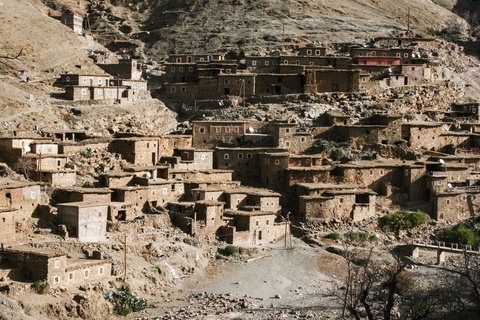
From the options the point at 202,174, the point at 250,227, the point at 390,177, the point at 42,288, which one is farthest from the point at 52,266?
the point at 390,177

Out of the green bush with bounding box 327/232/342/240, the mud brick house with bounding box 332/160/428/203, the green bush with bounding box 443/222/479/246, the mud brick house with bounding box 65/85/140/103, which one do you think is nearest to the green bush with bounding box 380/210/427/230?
the green bush with bounding box 443/222/479/246

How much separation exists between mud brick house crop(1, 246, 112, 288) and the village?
7cm

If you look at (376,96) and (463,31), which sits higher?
(463,31)

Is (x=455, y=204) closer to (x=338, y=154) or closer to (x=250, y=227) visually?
(x=338, y=154)

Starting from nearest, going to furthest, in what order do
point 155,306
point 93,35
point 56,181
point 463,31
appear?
point 155,306 → point 56,181 → point 93,35 → point 463,31

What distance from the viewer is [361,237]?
50375mm

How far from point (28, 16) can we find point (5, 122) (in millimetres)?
24419

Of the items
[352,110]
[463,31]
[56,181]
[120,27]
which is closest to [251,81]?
[352,110]

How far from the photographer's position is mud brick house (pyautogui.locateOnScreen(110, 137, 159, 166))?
51.9 m

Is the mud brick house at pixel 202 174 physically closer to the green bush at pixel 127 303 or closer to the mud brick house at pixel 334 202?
the mud brick house at pixel 334 202

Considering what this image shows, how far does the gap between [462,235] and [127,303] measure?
2337 cm

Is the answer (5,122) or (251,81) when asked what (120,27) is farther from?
(5,122)

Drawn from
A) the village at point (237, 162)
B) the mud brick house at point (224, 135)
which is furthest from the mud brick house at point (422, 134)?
the mud brick house at point (224, 135)

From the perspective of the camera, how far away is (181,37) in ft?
268
